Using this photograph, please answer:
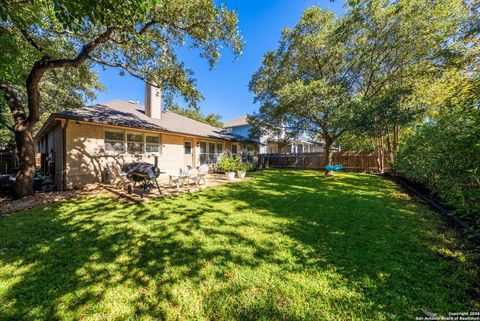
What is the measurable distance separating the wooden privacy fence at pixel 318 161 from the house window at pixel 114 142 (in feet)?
42.2

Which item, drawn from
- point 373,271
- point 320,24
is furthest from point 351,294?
point 320,24

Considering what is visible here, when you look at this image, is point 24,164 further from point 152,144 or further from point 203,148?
point 203,148

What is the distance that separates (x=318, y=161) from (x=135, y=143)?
51.6ft

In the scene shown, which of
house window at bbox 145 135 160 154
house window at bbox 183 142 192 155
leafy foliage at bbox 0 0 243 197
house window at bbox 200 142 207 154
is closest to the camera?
leafy foliage at bbox 0 0 243 197

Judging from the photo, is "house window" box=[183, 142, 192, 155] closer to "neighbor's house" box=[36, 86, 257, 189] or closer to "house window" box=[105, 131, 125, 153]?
"neighbor's house" box=[36, 86, 257, 189]

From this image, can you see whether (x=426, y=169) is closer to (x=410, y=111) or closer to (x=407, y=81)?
(x=410, y=111)

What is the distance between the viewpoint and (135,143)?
9.95 metres

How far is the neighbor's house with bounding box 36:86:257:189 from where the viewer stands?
7.74m

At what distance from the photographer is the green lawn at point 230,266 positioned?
6.54ft

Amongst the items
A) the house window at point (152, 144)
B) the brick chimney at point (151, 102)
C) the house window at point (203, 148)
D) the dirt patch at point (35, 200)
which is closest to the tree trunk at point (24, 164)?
the dirt patch at point (35, 200)

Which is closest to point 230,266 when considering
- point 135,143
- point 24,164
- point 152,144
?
point 24,164

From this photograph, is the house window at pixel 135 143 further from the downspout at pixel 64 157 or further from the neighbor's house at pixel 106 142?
the downspout at pixel 64 157

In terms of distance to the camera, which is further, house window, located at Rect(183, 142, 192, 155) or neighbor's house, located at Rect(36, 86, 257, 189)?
house window, located at Rect(183, 142, 192, 155)

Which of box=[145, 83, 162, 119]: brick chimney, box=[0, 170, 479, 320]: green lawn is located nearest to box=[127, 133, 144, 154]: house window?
box=[145, 83, 162, 119]: brick chimney
